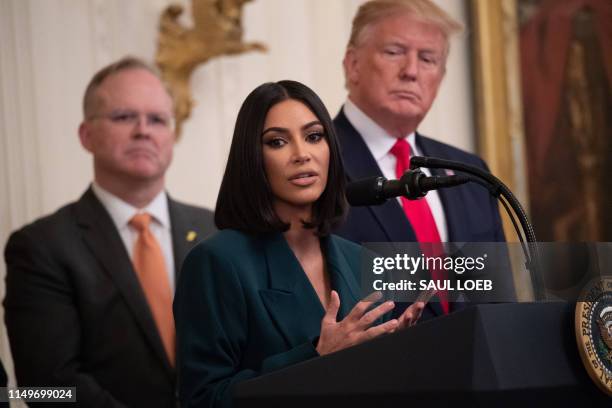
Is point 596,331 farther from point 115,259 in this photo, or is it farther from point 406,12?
point 115,259

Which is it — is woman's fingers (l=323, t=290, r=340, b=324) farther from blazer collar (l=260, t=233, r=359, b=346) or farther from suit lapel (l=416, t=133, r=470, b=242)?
suit lapel (l=416, t=133, r=470, b=242)

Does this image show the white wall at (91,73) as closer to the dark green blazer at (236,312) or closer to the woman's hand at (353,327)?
the dark green blazer at (236,312)

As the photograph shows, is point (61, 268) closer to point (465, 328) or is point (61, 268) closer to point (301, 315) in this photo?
point (301, 315)

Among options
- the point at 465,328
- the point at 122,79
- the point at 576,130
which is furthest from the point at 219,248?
the point at 576,130

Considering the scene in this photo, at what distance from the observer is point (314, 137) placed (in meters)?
2.93

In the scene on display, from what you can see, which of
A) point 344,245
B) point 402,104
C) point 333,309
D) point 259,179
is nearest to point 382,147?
point 402,104

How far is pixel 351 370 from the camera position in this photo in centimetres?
225

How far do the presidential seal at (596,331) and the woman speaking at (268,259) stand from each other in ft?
1.73

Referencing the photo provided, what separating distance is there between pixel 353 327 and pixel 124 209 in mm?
2224

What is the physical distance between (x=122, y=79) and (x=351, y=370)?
2658 millimetres

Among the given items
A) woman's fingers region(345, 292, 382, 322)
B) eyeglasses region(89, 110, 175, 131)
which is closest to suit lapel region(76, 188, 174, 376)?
eyeglasses region(89, 110, 175, 131)

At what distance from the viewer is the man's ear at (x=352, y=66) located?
4.13 metres

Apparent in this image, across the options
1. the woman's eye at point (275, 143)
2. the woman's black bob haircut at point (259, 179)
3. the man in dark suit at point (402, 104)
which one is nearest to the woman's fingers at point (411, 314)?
the woman's black bob haircut at point (259, 179)

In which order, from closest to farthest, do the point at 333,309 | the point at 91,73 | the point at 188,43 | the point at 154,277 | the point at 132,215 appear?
the point at 333,309, the point at 154,277, the point at 132,215, the point at 91,73, the point at 188,43
